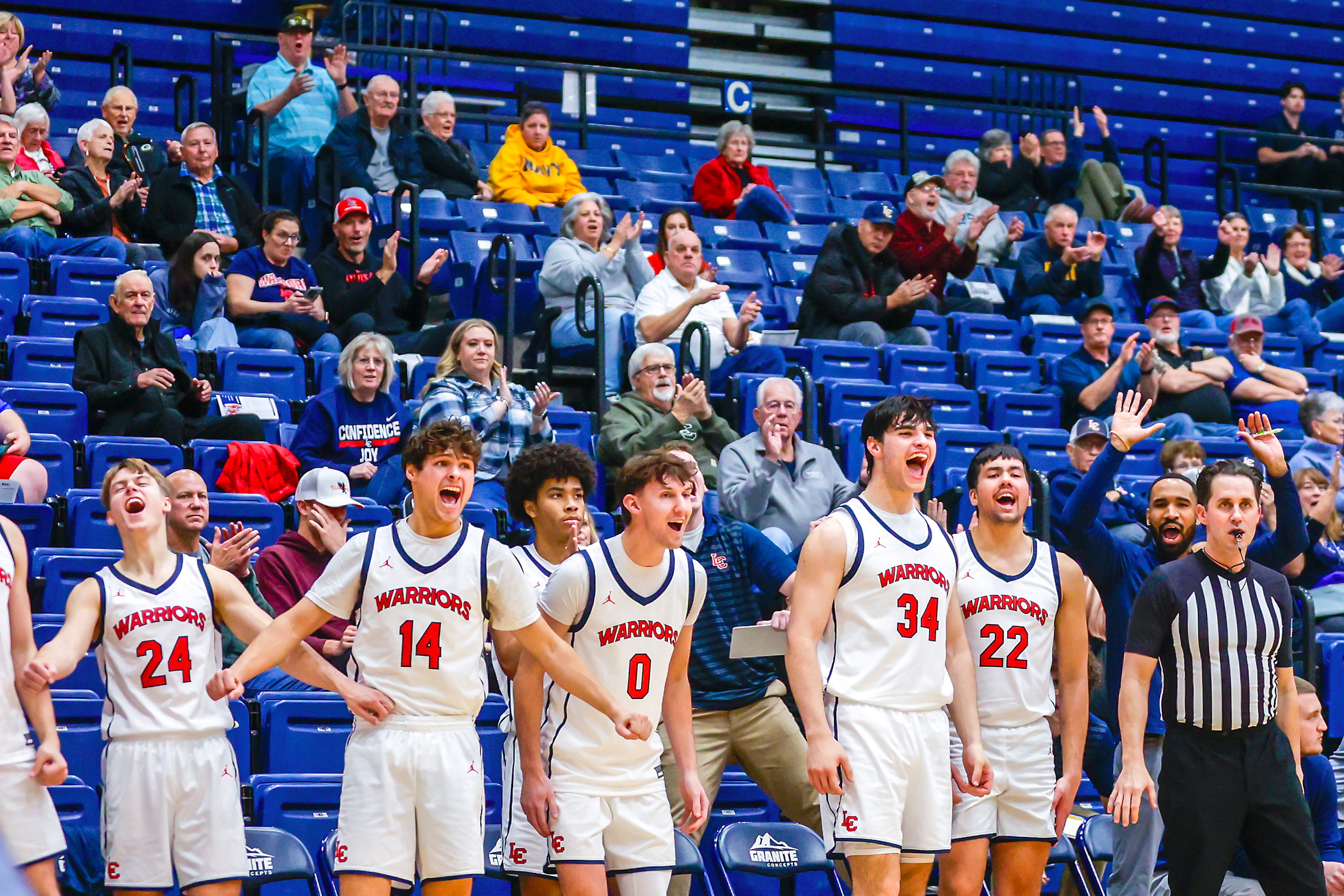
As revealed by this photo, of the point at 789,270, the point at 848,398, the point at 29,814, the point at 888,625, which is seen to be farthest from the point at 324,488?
the point at 789,270

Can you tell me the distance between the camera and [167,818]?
14.8ft

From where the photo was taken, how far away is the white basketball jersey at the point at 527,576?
4.97 metres

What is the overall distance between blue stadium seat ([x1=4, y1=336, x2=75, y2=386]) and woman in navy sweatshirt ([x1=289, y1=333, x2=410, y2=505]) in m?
1.18

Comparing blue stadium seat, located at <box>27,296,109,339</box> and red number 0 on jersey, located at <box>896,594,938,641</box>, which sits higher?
blue stadium seat, located at <box>27,296,109,339</box>

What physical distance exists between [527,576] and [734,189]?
6527 mm

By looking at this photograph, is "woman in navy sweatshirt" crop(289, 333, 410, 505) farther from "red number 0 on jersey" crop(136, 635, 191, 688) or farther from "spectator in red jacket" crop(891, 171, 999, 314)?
"spectator in red jacket" crop(891, 171, 999, 314)

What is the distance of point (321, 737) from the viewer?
539 centimetres

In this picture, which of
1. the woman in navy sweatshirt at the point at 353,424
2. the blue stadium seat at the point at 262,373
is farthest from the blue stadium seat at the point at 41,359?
the woman in navy sweatshirt at the point at 353,424

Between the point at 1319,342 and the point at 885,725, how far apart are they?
7.56 m

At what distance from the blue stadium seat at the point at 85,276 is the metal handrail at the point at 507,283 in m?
1.88

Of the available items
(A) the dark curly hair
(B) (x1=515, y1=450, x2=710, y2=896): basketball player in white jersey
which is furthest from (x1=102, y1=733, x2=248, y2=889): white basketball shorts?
(A) the dark curly hair

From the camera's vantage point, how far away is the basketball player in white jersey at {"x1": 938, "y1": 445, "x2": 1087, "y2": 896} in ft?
15.9

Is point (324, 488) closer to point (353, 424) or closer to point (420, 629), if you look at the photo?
point (353, 424)

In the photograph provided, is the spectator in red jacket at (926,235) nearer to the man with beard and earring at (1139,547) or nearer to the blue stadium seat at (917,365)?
the blue stadium seat at (917,365)
